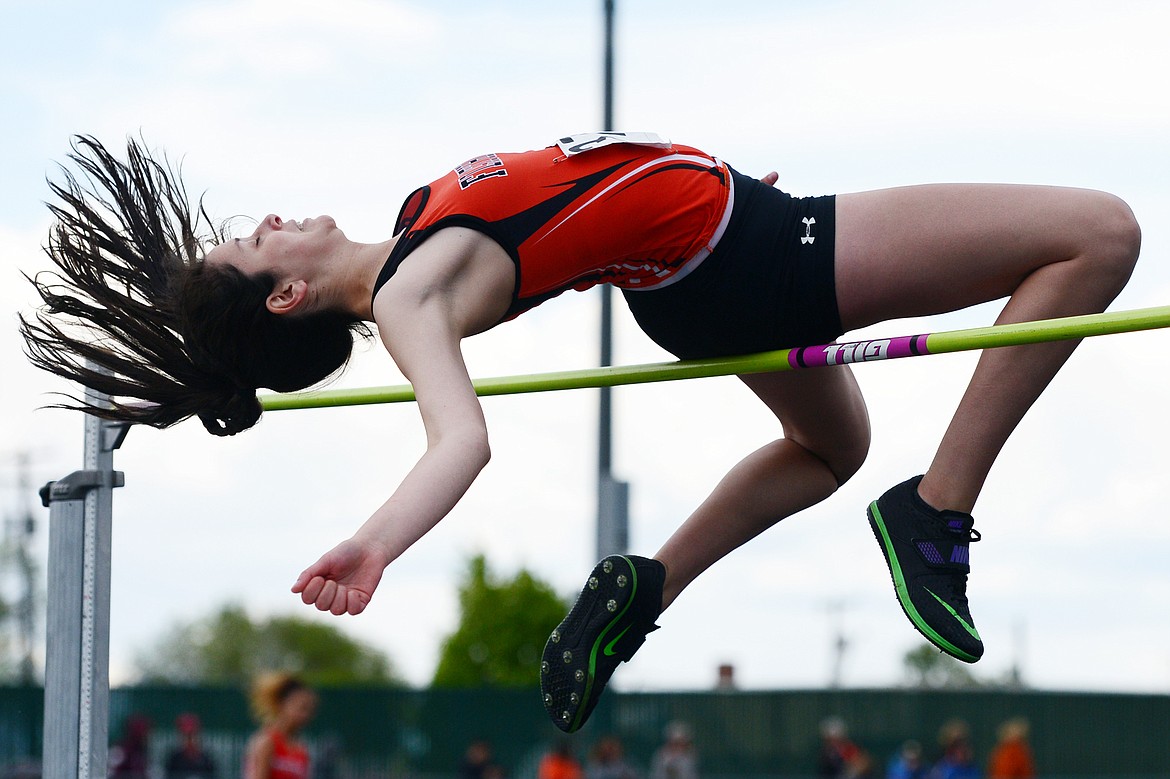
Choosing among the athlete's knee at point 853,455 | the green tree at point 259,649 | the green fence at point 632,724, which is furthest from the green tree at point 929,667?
the athlete's knee at point 853,455

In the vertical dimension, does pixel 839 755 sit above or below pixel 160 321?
below

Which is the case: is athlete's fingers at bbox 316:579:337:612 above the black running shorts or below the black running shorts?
below

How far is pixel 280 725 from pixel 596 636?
13.7ft

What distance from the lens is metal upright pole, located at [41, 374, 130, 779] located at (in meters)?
3.42

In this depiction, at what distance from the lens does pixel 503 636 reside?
33.1 metres

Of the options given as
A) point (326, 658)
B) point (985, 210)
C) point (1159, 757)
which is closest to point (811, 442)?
point (985, 210)

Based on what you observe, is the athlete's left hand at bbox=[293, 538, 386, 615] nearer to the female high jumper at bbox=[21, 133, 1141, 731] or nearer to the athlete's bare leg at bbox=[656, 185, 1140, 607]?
the female high jumper at bbox=[21, 133, 1141, 731]

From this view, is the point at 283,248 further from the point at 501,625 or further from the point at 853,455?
the point at 501,625

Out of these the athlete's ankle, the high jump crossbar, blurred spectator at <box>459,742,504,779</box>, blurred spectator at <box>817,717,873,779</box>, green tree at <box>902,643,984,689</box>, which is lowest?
green tree at <box>902,643,984,689</box>

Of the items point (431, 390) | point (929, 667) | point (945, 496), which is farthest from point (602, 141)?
point (929, 667)

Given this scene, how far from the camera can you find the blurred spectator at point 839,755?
12.5 m

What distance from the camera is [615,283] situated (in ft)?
9.58

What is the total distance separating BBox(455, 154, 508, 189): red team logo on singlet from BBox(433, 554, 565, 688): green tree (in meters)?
29.6

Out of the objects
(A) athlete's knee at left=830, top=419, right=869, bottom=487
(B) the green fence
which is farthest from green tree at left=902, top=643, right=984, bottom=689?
(A) athlete's knee at left=830, top=419, right=869, bottom=487
